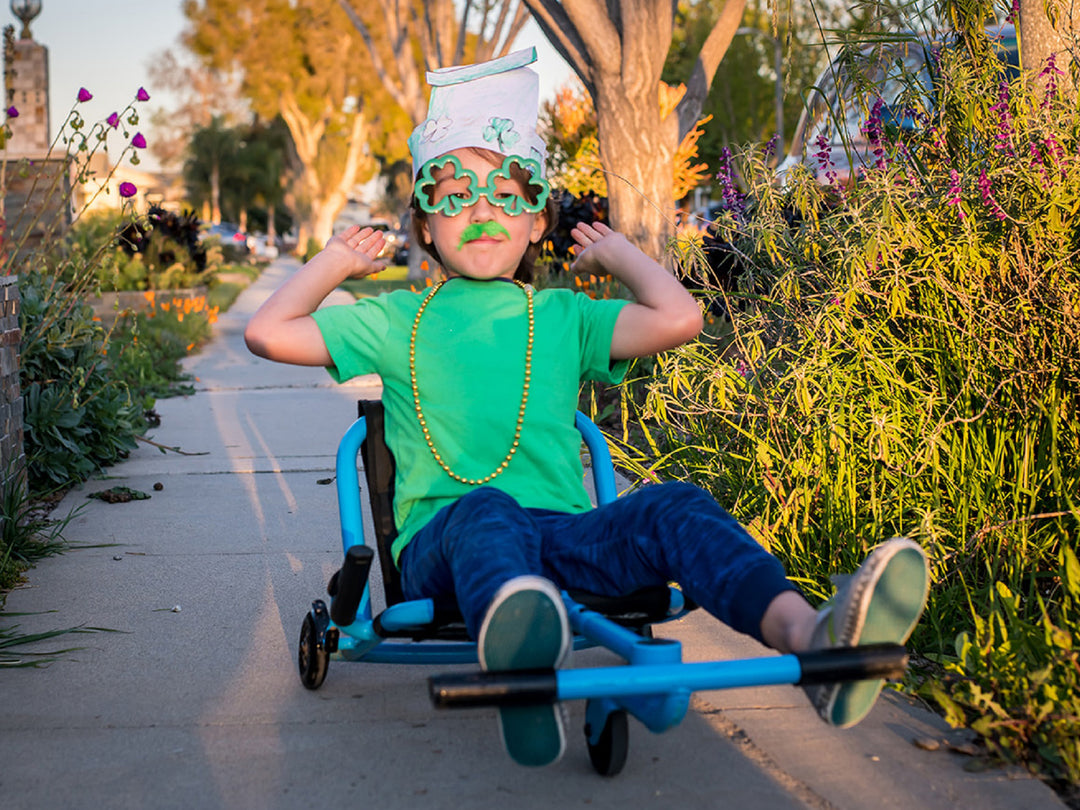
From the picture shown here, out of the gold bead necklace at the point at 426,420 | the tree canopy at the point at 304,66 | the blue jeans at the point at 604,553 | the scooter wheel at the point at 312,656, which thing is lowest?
the scooter wheel at the point at 312,656

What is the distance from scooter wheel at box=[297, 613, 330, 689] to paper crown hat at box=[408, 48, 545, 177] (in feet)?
3.76

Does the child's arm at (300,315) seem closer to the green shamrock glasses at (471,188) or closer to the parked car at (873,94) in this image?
the green shamrock glasses at (471,188)

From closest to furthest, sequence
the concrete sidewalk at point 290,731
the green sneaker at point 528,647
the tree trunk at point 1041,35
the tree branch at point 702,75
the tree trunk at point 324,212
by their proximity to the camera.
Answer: the green sneaker at point 528,647 < the concrete sidewalk at point 290,731 < the tree trunk at point 1041,35 < the tree branch at point 702,75 < the tree trunk at point 324,212

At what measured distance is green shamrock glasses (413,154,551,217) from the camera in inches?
109

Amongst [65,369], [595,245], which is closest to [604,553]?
[595,245]

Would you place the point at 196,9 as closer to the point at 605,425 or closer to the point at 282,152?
the point at 282,152

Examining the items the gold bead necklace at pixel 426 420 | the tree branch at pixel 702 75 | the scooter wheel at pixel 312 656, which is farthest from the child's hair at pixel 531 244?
the tree branch at pixel 702 75

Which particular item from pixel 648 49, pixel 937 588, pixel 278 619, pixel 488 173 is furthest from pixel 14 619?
pixel 648 49

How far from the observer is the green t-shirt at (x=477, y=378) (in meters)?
2.70

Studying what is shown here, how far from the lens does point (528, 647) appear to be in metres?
2.02

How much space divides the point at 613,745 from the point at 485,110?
58.6 inches

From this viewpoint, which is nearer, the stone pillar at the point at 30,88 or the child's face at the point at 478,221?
the child's face at the point at 478,221

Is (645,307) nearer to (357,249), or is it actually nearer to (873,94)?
(357,249)

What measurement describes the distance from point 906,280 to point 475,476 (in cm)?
156
